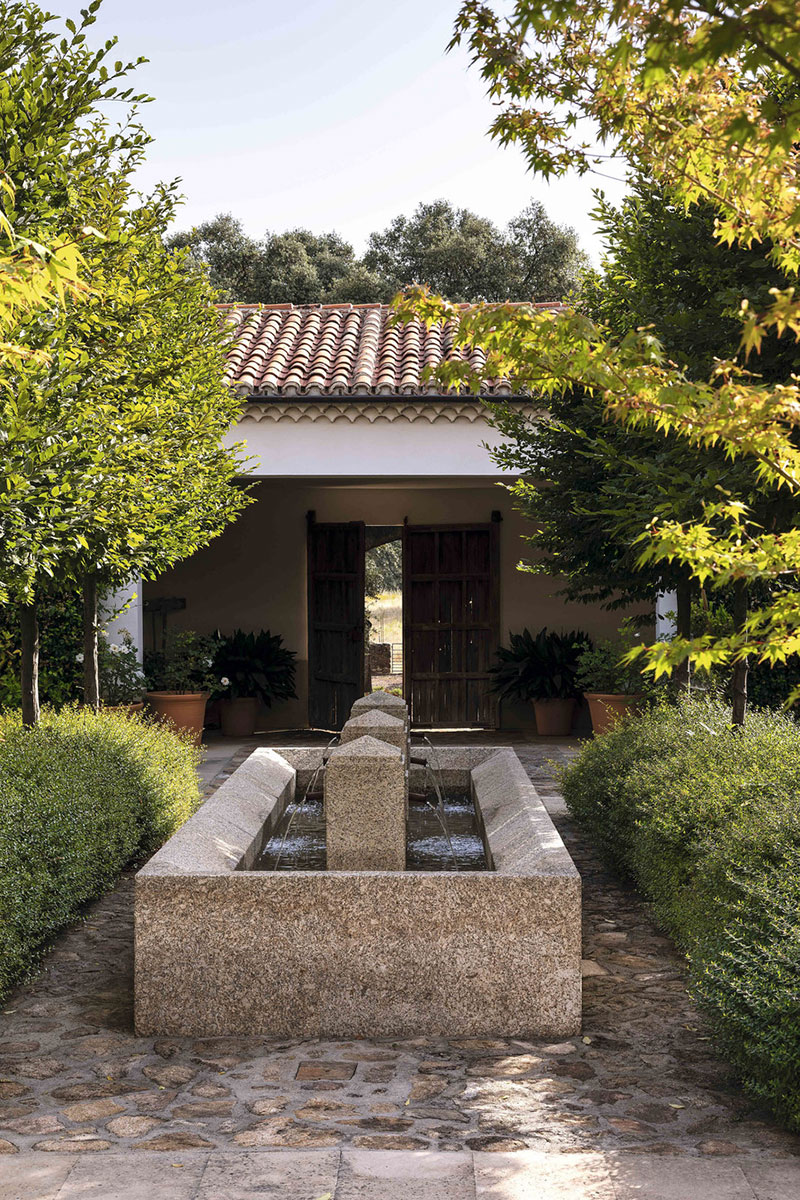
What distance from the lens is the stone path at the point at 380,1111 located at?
306cm

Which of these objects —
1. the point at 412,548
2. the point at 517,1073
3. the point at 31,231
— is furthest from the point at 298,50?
the point at 517,1073

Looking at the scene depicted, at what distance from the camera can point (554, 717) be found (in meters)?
13.1

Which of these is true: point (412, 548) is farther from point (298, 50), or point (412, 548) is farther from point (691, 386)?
point (691, 386)

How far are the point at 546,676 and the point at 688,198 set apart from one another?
30.1 feet

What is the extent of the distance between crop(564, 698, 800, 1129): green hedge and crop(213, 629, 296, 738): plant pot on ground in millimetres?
6227

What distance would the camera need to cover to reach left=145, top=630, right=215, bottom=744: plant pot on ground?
12.0 metres

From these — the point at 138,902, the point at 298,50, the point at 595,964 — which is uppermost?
the point at 298,50

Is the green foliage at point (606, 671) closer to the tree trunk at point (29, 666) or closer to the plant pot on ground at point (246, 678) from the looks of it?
the plant pot on ground at point (246, 678)

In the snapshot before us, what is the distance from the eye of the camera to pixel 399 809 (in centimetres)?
498

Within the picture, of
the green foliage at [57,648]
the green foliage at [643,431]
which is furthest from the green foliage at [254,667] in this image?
the green foliage at [643,431]

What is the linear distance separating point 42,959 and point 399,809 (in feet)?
6.01

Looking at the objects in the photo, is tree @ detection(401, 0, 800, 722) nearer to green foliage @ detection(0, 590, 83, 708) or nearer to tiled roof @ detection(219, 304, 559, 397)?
tiled roof @ detection(219, 304, 559, 397)

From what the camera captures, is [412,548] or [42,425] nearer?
[42,425]

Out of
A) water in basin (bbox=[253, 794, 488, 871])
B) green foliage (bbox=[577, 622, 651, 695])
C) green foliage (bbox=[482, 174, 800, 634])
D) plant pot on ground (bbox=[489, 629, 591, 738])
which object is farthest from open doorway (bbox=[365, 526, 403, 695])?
water in basin (bbox=[253, 794, 488, 871])
